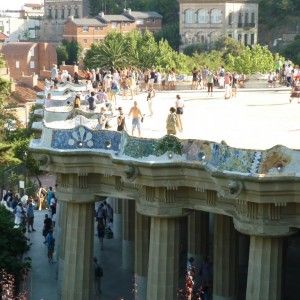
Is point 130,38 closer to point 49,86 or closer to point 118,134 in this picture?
point 49,86

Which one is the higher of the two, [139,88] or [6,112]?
[139,88]

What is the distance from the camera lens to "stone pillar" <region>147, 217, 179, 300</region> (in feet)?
105

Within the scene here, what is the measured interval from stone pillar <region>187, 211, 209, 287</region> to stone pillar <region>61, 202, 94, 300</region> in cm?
657

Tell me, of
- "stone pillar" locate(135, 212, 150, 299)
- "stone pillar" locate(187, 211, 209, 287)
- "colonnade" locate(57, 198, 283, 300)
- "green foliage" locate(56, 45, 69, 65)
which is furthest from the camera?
"green foliage" locate(56, 45, 69, 65)

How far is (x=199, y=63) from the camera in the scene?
149m

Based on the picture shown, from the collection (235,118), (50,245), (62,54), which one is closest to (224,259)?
(235,118)

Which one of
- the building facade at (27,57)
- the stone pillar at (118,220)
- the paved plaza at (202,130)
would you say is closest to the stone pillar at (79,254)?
the paved plaza at (202,130)

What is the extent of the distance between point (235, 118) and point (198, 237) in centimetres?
537

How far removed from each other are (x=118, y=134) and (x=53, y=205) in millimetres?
19276

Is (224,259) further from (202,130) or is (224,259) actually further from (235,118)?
(235,118)

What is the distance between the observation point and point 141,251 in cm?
3709

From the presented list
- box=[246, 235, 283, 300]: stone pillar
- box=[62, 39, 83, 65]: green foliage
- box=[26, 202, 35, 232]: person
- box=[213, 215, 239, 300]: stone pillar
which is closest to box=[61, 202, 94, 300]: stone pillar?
box=[213, 215, 239, 300]: stone pillar

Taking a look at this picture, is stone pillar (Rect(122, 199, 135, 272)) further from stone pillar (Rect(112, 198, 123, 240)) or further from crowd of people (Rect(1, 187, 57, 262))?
stone pillar (Rect(112, 198, 123, 240))

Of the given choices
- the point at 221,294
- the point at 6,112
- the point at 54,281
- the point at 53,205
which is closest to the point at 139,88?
the point at 53,205
